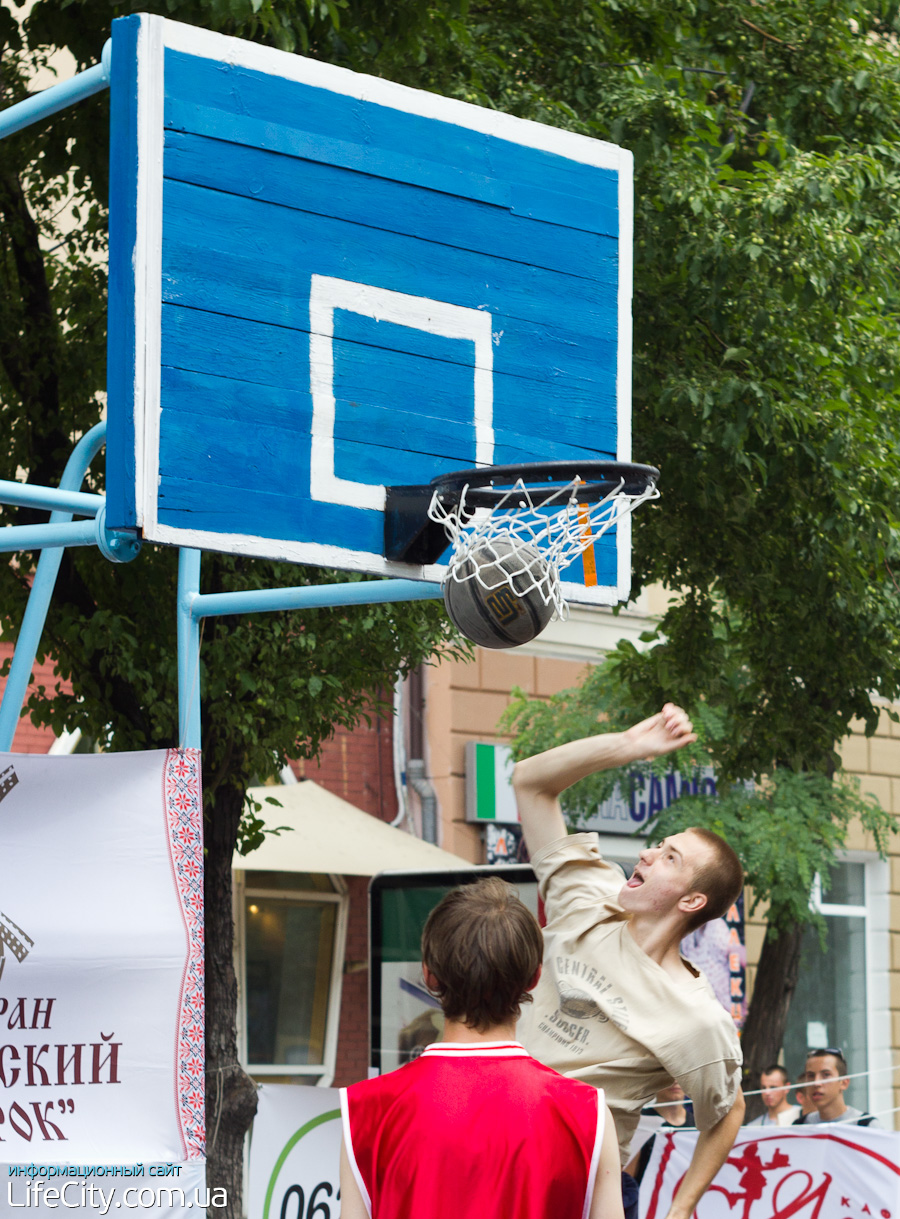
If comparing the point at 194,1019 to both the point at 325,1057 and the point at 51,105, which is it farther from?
the point at 325,1057

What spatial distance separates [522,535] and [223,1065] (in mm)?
3658

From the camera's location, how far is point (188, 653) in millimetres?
5965

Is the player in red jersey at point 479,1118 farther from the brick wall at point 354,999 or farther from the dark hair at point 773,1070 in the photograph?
the brick wall at point 354,999

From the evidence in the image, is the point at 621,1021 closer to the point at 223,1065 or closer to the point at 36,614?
the point at 36,614

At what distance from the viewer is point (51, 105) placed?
14.1 feet

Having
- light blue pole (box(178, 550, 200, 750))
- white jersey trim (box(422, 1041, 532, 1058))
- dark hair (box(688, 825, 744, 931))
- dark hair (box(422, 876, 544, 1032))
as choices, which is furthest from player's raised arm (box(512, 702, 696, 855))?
light blue pole (box(178, 550, 200, 750))

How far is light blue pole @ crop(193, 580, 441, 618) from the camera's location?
15.4 feet

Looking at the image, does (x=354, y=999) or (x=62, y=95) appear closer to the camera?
(x=62, y=95)

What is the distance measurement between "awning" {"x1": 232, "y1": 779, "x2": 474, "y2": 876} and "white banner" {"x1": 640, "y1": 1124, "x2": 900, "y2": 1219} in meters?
5.30

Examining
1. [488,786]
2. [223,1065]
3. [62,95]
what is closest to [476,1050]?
[62,95]

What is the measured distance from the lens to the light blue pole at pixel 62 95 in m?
4.17

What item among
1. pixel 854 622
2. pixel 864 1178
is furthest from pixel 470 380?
pixel 854 622

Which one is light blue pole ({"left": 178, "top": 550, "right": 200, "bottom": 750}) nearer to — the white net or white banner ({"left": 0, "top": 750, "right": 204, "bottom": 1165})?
white banner ({"left": 0, "top": 750, "right": 204, "bottom": 1165})

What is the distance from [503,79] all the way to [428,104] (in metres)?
3.43
